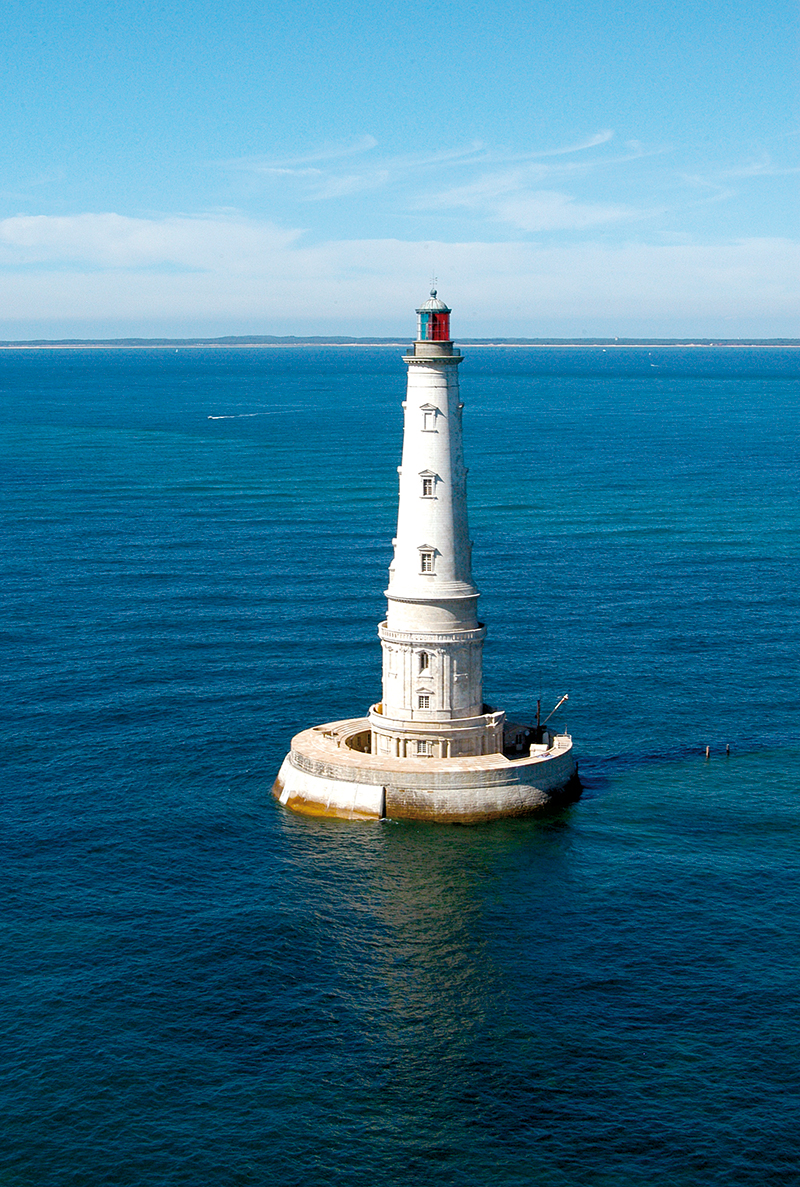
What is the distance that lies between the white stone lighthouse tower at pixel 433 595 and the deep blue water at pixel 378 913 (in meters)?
5.74

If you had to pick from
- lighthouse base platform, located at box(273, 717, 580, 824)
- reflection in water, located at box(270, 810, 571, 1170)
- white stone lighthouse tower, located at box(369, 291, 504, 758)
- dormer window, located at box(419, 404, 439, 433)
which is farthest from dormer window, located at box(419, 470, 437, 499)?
reflection in water, located at box(270, 810, 571, 1170)

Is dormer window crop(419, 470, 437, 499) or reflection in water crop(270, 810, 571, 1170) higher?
dormer window crop(419, 470, 437, 499)

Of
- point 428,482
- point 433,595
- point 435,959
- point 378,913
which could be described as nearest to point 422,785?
point 433,595

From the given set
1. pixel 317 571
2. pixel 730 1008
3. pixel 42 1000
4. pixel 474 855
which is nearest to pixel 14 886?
pixel 42 1000

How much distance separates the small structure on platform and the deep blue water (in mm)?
1644

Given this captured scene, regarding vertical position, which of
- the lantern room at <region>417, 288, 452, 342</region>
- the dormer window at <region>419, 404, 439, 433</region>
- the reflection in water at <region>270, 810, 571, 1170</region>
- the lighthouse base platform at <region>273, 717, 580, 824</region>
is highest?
the lantern room at <region>417, 288, 452, 342</region>

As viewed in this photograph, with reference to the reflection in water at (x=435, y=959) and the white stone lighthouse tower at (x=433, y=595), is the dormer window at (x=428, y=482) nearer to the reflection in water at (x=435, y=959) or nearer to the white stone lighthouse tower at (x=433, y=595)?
the white stone lighthouse tower at (x=433, y=595)

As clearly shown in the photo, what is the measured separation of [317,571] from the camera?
110m

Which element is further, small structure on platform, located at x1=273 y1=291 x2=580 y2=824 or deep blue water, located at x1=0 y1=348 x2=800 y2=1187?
small structure on platform, located at x1=273 y1=291 x2=580 y2=824

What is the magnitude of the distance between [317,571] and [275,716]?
36.3 metres

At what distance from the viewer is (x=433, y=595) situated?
212 ft

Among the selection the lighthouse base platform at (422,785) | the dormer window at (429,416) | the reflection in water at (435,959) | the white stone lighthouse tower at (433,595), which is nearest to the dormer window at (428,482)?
the white stone lighthouse tower at (433,595)

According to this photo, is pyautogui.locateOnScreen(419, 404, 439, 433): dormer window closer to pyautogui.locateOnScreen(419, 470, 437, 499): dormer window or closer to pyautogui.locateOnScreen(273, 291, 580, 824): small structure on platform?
pyautogui.locateOnScreen(273, 291, 580, 824): small structure on platform

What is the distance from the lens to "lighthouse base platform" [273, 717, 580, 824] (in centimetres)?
6225
